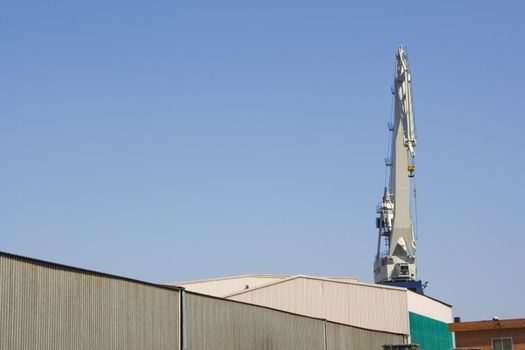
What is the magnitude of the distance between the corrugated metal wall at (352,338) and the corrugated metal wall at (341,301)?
2.32 m

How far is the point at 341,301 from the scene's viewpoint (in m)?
52.0

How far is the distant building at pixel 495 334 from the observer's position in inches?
1790

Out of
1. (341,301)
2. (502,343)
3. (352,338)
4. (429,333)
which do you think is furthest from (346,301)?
(502,343)

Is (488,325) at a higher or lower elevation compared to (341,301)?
lower

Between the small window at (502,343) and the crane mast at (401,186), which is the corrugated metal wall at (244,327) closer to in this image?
the small window at (502,343)

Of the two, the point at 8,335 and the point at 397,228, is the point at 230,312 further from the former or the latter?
the point at 397,228

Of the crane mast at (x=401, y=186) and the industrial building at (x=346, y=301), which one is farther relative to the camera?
the crane mast at (x=401, y=186)

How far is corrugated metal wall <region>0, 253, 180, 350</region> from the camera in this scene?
2142cm

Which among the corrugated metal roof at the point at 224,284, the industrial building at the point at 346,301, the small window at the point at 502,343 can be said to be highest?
the corrugated metal roof at the point at 224,284

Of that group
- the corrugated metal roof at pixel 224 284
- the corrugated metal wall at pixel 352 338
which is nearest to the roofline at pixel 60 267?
the corrugated metal wall at pixel 352 338

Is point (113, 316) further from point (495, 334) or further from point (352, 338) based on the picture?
point (495, 334)

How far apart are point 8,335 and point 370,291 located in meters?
33.5

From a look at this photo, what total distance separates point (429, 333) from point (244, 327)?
85.3 ft

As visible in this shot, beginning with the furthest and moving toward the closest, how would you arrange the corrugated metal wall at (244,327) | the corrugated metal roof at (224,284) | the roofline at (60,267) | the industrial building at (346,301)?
1. the corrugated metal roof at (224,284)
2. the industrial building at (346,301)
3. the corrugated metal wall at (244,327)
4. the roofline at (60,267)
